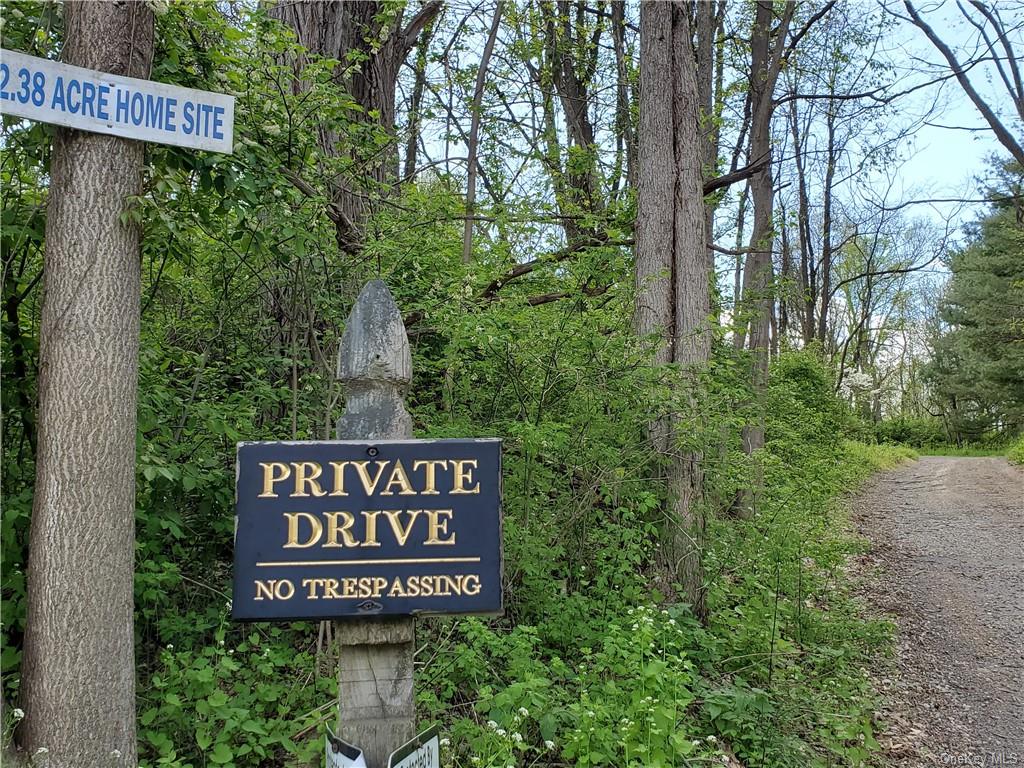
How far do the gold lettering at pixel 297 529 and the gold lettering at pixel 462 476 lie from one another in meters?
0.48

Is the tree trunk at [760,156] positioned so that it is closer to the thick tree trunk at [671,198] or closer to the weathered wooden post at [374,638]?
the thick tree trunk at [671,198]

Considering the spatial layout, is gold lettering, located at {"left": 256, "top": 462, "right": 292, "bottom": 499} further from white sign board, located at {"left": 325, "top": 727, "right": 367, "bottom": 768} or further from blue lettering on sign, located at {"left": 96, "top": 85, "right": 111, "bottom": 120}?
blue lettering on sign, located at {"left": 96, "top": 85, "right": 111, "bottom": 120}

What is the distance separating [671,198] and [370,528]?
17.6 ft

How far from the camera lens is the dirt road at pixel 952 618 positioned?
5.74 metres

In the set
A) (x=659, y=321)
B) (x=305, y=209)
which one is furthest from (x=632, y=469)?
(x=305, y=209)

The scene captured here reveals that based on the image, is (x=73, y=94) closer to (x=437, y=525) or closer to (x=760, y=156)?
(x=437, y=525)

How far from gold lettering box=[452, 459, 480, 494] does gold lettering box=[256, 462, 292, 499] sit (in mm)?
566

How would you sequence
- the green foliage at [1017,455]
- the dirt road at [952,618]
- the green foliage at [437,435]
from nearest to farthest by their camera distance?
1. the green foliage at [437,435]
2. the dirt road at [952,618]
3. the green foliage at [1017,455]

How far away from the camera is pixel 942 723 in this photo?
19.5 feet

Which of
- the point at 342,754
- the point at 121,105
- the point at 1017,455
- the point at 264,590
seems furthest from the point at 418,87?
the point at 1017,455

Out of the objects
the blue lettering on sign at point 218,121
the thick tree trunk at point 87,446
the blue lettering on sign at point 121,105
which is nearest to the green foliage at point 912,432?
the blue lettering on sign at point 218,121

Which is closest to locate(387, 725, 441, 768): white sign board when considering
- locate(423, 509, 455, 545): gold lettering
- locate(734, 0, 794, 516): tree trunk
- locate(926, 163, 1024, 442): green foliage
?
locate(423, 509, 455, 545): gold lettering

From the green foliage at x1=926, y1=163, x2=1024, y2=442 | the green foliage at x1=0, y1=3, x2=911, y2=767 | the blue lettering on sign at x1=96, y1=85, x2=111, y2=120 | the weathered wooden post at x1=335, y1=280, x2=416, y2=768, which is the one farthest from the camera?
the green foliage at x1=926, y1=163, x2=1024, y2=442

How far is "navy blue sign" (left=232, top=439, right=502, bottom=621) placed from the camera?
2621 mm
